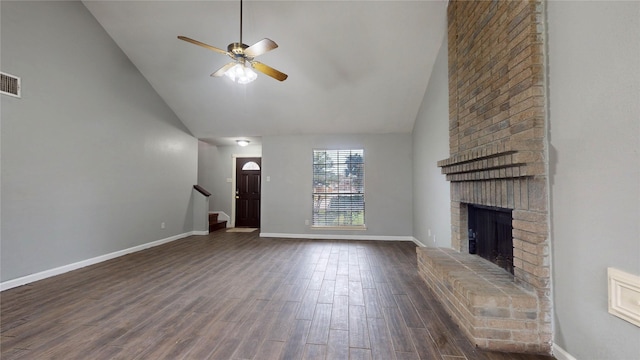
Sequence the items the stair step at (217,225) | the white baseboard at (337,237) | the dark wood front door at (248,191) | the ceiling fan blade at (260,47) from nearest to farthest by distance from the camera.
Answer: the ceiling fan blade at (260,47) < the white baseboard at (337,237) < the stair step at (217,225) < the dark wood front door at (248,191)

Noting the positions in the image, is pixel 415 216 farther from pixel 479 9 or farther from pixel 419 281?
pixel 479 9

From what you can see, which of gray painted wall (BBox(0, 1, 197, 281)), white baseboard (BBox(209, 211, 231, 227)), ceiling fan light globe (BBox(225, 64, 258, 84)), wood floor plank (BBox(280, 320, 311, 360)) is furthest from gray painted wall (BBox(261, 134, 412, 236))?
wood floor plank (BBox(280, 320, 311, 360))

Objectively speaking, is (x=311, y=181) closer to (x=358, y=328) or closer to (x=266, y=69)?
(x=266, y=69)

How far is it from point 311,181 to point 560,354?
4735mm

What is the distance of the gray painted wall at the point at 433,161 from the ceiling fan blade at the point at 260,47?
2.38 m

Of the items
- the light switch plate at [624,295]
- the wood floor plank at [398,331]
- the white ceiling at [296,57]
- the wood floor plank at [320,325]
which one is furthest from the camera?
the white ceiling at [296,57]

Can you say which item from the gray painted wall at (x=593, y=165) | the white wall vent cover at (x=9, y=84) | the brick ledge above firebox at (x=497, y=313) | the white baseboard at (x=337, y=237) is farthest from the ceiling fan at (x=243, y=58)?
the white baseboard at (x=337, y=237)

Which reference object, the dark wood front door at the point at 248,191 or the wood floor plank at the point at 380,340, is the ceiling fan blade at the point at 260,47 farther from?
the dark wood front door at the point at 248,191

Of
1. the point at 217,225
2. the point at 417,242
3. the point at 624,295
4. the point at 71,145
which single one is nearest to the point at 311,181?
A: the point at 417,242

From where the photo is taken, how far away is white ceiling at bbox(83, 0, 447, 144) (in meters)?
3.61

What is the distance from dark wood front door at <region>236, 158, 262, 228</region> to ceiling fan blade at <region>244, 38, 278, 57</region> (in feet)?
16.7

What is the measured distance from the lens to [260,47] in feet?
8.86

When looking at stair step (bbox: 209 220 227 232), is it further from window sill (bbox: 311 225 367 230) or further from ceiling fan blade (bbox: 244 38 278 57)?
ceiling fan blade (bbox: 244 38 278 57)

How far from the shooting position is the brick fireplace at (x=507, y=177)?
5.87ft
